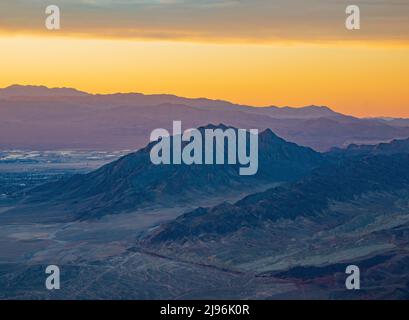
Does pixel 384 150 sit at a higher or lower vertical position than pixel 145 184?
higher

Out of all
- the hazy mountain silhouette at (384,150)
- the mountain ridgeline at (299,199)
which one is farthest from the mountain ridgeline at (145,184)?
the hazy mountain silhouette at (384,150)

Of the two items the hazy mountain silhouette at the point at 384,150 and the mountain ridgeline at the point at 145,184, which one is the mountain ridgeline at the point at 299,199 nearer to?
the mountain ridgeline at the point at 145,184

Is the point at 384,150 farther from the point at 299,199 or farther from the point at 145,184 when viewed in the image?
the point at 299,199

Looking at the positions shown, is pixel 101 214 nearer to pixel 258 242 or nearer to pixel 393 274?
pixel 258 242

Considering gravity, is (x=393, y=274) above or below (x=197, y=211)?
below

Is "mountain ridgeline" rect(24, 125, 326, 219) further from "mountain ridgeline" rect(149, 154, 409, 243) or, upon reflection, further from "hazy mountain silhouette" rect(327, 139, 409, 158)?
"hazy mountain silhouette" rect(327, 139, 409, 158)

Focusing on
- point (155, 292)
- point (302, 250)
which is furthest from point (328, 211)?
point (155, 292)

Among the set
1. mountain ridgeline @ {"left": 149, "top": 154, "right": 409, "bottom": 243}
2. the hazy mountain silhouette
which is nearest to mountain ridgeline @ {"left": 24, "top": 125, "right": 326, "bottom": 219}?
mountain ridgeline @ {"left": 149, "top": 154, "right": 409, "bottom": 243}

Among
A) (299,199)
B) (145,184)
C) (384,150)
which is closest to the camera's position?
(299,199)

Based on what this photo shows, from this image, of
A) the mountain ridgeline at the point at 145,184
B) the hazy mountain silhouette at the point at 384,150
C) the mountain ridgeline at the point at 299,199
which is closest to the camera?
the mountain ridgeline at the point at 299,199

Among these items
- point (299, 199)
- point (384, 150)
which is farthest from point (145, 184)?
point (384, 150)
